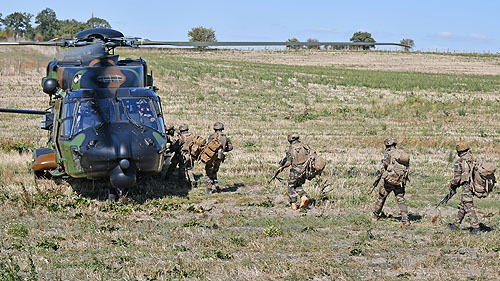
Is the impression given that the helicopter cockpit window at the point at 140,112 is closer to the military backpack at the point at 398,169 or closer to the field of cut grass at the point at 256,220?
the field of cut grass at the point at 256,220

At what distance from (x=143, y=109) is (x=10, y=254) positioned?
4.53m

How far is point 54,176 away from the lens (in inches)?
501

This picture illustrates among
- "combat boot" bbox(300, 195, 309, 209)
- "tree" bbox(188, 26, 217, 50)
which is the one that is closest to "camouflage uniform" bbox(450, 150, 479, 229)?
"combat boot" bbox(300, 195, 309, 209)

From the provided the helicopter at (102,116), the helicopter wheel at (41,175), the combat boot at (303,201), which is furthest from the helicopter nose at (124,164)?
the helicopter wheel at (41,175)

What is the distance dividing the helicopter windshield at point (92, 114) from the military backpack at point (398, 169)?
5201 millimetres

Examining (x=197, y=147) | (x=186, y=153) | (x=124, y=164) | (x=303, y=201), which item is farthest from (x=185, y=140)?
(x=303, y=201)

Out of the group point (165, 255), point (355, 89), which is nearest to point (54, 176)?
point (165, 255)

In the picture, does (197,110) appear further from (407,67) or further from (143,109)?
(407,67)

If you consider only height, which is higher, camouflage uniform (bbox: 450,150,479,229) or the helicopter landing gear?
camouflage uniform (bbox: 450,150,479,229)

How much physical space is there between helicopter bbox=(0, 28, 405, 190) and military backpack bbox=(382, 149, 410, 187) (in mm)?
2166

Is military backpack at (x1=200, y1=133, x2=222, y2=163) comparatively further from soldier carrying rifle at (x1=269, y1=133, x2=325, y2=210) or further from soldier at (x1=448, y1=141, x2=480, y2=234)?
soldier at (x1=448, y1=141, x2=480, y2=234)

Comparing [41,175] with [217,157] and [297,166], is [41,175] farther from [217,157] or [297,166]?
[297,166]

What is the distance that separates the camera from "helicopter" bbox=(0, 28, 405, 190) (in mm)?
11070

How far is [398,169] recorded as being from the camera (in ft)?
34.3
